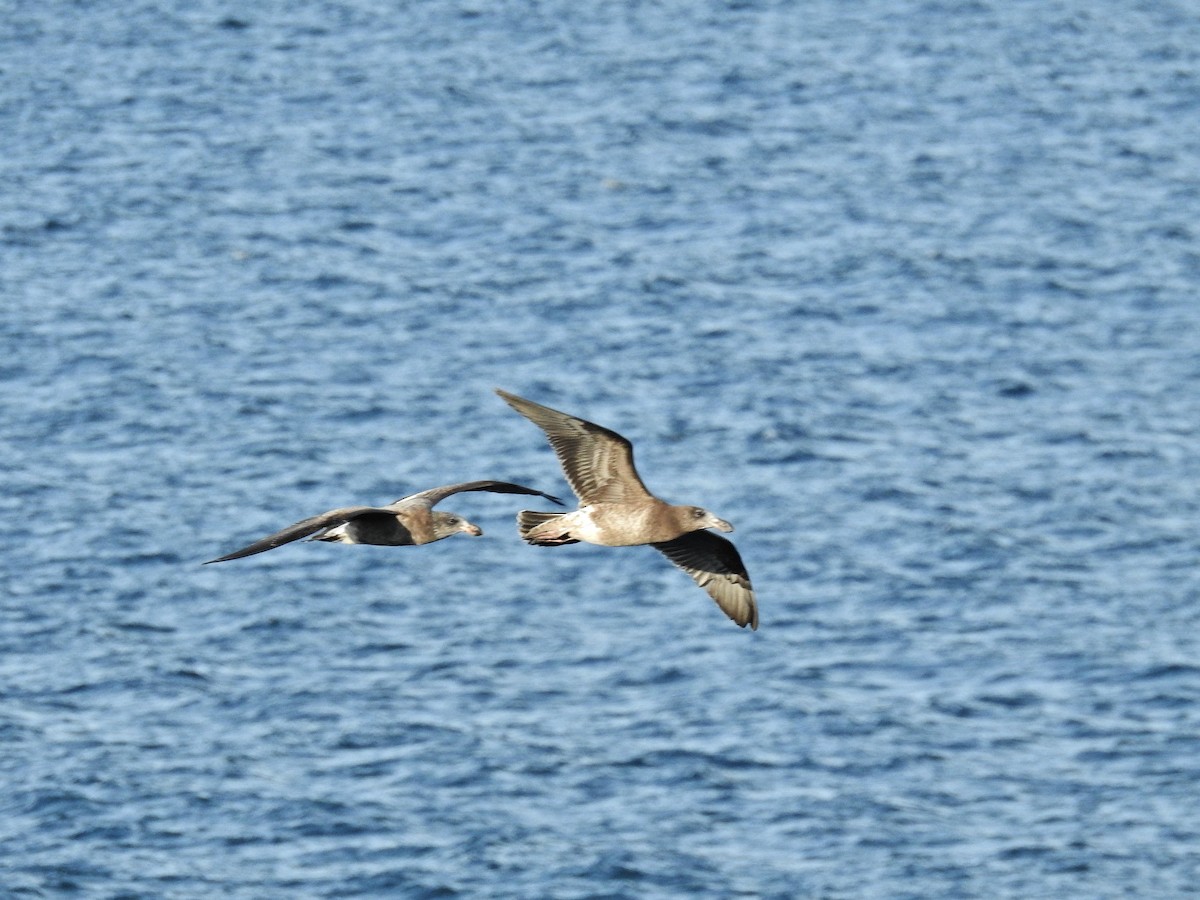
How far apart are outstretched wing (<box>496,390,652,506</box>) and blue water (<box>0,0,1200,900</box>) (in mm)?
19526

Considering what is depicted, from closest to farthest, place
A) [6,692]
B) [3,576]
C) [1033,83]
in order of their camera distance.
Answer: [6,692]
[3,576]
[1033,83]

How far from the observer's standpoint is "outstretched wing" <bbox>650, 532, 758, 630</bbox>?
1661 centimetres

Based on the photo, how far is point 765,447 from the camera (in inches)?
1758

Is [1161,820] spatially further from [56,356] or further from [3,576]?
[56,356]

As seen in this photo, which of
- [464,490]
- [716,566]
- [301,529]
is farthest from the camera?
[716,566]

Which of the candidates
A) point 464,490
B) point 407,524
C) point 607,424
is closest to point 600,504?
point 464,490

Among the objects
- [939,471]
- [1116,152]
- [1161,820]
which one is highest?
[1116,152]

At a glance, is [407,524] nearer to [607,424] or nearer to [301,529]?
[301,529]

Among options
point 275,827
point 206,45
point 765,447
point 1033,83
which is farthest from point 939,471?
point 206,45

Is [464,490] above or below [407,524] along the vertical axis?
above

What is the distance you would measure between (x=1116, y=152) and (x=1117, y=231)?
18.6ft

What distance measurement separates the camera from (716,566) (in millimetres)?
16812

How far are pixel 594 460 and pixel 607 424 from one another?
29999mm

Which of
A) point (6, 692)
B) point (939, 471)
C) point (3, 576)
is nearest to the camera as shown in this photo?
point (6, 692)
